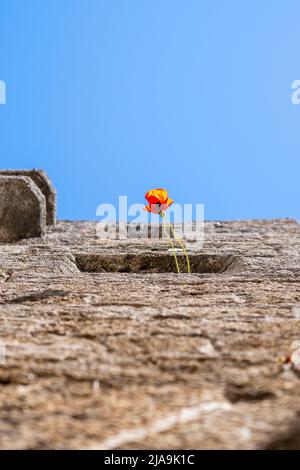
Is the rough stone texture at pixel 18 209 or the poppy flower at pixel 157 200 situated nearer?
the poppy flower at pixel 157 200

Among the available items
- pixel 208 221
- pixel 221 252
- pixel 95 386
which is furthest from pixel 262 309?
pixel 208 221

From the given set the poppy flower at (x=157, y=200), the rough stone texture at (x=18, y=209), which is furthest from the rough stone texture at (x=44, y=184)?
the poppy flower at (x=157, y=200)

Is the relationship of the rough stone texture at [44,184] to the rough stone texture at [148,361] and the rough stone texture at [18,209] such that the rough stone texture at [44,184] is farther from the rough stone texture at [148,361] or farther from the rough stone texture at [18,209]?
the rough stone texture at [148,361]

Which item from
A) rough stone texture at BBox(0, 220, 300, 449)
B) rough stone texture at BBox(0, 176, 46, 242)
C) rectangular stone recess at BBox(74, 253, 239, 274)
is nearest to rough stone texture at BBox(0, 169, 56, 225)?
rough stone texture at BBox(0, 176, 46, 242)

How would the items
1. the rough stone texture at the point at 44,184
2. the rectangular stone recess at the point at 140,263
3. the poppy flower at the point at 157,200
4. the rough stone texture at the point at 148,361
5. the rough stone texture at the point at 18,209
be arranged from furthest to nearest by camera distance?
the rough stone texture at the point at 44,184 → the rough stone texture at the point at 18,209 → the rectangular stone recess at the point at 140,263 → the poppy flower at the point at 157,200 → the rough stone texture at the point at 148,361

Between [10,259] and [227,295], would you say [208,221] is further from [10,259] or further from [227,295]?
[227,295]

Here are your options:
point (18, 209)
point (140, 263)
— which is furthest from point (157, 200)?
point (18, 209)

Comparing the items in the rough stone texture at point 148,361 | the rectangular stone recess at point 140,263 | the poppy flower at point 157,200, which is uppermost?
the poppy flower at point 157,200
